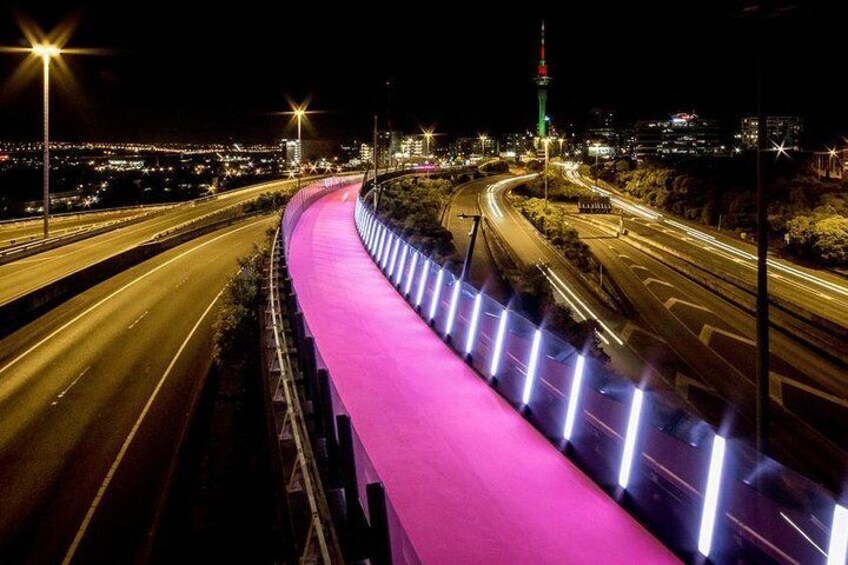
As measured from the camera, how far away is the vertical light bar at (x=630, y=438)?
6098 mm

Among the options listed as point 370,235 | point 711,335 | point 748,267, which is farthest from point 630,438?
point 748,267

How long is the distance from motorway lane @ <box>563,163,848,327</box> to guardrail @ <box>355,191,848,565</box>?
31.3 meters

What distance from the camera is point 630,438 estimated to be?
20.4 feet

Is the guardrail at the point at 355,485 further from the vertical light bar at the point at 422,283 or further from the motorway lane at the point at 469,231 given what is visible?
the motorway lane at the point at 469,231

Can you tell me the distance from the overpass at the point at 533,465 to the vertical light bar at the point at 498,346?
17mm

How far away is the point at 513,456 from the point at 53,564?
247 inches

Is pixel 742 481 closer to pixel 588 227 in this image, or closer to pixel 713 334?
pixel 713 334

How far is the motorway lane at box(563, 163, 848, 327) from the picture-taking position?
118 ft

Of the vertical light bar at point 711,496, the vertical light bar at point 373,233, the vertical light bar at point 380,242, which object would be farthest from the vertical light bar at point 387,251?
the vertical light bar at point 711,496

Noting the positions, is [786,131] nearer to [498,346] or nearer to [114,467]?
[498,346]

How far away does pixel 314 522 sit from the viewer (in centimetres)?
479

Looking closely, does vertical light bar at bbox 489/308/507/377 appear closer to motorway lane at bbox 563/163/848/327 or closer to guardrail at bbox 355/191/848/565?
guardrail at bbox 355/191/848/565

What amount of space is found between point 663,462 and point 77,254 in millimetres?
32327

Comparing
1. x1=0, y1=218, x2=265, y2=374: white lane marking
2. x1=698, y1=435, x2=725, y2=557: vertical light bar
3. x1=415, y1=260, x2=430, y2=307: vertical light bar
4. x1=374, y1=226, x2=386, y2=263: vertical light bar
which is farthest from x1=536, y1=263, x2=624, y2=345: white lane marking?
x1=698, y1=435, x2=725, y2=557: vertical light bar
